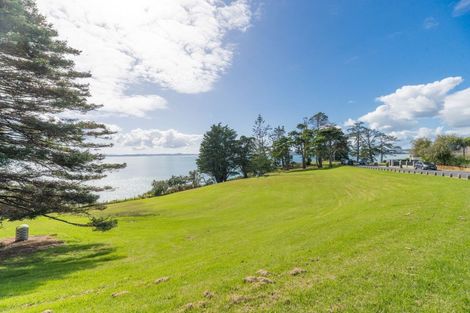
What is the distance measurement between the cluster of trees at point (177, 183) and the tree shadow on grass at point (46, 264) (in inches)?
1425

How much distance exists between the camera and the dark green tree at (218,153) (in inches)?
2451

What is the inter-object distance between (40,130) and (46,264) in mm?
6508

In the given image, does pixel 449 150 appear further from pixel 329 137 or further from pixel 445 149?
pixel 329 137

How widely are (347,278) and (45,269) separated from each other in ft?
37.1

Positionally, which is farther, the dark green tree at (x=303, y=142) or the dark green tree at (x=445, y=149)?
the dark green tree at (x=303, y=142)

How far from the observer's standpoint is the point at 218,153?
62.3 metres

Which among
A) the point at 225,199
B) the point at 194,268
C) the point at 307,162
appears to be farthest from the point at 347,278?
the point at 307,162

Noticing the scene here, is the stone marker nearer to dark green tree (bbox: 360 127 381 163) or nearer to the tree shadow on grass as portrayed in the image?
the tree shadow on grass

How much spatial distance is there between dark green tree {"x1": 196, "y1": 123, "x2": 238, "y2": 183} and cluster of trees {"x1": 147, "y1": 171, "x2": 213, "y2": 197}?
7.79ft

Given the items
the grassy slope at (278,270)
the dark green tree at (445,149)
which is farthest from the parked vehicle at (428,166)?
the grassy slope at (278,270)

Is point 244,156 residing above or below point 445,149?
above

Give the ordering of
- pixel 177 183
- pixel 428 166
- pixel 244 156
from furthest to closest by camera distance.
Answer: pixel 244 156, pixel 177 183, pixel 428 166

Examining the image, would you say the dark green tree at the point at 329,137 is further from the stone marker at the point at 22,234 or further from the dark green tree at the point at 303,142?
the stone marker at the point at 22,234

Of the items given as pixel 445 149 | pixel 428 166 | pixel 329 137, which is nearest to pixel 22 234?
pixel 428 166
